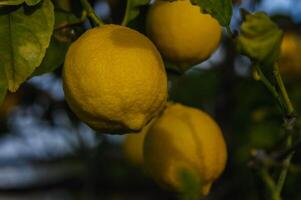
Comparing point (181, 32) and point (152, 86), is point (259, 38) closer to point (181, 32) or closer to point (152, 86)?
point (152, 86)

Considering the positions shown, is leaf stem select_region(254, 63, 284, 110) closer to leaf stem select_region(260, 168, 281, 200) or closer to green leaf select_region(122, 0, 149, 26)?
A: leaf stem select_region(260, 168, 281, 200)

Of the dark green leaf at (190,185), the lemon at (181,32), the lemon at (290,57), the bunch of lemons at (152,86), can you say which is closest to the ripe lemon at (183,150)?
the bunch of lemons at (152,86)

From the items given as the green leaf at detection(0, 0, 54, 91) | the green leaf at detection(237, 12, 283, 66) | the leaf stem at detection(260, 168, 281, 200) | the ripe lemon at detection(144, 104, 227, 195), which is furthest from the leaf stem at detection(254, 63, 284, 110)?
the green leaf at detection(0, 0, 54, 91)

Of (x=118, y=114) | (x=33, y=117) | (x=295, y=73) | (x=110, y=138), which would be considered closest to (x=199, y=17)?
(x=118, y=114)

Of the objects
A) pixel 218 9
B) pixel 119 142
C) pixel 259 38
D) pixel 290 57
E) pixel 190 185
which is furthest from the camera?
pixel 119 142

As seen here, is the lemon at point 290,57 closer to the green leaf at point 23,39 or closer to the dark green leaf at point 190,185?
the green leaf at point 23,39

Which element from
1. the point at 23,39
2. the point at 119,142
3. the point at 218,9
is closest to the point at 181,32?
the point at 218,9
